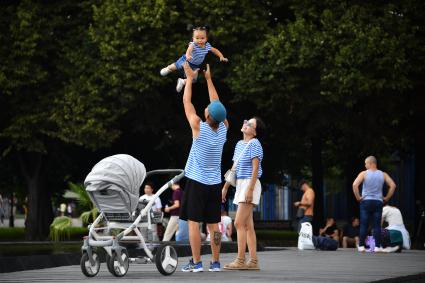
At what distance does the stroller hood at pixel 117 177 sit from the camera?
45.2 ft

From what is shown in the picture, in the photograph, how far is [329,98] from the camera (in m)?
35.2

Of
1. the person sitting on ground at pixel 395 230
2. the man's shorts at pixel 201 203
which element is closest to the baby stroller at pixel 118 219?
the man's shorts at pixel 201 203

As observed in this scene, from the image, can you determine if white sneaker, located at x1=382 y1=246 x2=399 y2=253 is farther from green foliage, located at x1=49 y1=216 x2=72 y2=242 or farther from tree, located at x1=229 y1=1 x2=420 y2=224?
green foliage, located at x1=49 y1=216 x2=72 y2=242

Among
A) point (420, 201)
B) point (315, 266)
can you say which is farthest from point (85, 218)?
point (315, 266)

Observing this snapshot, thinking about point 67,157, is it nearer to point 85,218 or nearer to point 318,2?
point 85,218

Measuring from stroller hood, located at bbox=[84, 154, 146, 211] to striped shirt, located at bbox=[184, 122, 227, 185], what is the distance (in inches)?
29.4

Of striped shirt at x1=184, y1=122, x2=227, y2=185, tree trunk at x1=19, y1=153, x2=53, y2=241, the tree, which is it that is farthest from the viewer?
tree trunk at x1=19, y1=153, x2=53, y2=241

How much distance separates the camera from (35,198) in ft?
131

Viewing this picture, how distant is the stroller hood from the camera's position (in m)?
13.8

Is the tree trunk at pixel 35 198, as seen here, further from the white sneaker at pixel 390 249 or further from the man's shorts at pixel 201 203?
the man's shorts at pixel 201 203

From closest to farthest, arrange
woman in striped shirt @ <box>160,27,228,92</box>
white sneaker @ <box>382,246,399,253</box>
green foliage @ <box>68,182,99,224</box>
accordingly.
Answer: woman in striped shirt @ <box>160,27,228,92</box>
white sneaker @ <box>382,246,399,253</box>
green foliage @ <box>68,182,99,224</box>

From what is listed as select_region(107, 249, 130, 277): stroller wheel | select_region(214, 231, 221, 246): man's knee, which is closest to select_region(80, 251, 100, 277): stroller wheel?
select_region(107, 249, 130, 277): stroller wheel

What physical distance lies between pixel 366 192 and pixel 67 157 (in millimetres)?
20206

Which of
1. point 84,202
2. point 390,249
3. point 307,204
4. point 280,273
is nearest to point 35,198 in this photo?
point 84,202
